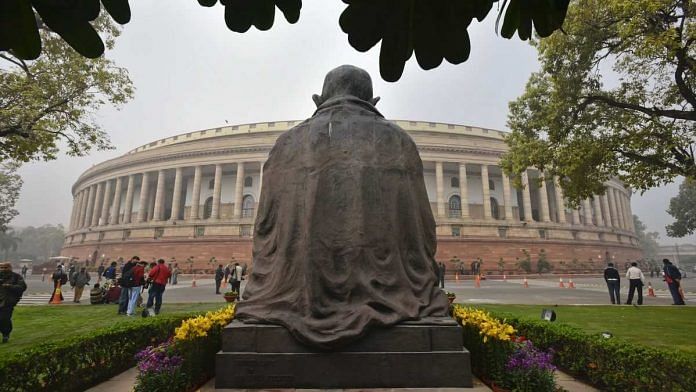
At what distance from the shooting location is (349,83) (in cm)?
506

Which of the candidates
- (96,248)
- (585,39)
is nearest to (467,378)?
(585,39)

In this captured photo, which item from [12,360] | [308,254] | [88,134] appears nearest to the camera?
[308,254]

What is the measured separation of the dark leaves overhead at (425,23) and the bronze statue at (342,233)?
2940mm

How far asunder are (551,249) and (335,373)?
41107 millimetres

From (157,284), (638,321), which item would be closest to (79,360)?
(157,284)

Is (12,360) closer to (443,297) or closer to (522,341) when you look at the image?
(443,297)

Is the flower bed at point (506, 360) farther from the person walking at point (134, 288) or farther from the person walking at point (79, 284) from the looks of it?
the person walking at point (79, 284)

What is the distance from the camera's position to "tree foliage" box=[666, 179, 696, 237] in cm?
4875

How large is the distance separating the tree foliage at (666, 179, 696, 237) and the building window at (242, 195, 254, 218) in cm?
5134

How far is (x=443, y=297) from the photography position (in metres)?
4.23

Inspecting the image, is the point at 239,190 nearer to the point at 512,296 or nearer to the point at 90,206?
the point at 90,206

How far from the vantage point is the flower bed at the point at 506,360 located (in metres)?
4.12

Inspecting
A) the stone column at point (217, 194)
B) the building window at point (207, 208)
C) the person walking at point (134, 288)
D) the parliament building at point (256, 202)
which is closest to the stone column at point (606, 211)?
the parliament building at point (256, 202)

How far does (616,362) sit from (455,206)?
39.3m
